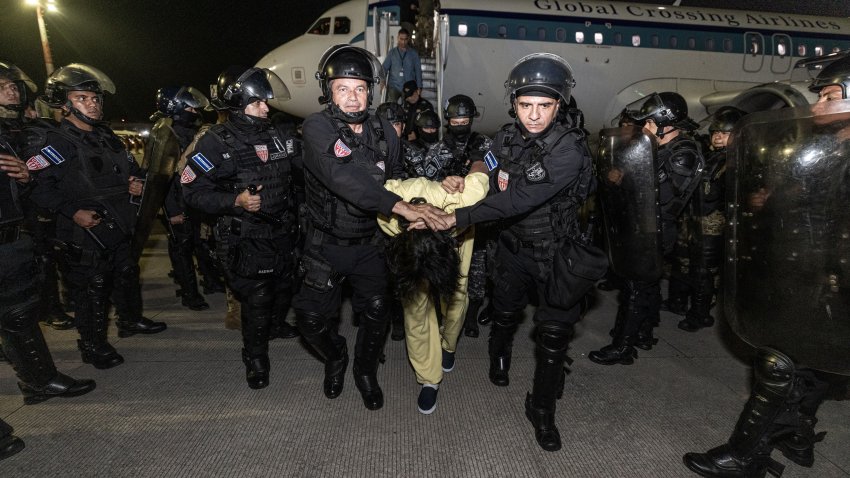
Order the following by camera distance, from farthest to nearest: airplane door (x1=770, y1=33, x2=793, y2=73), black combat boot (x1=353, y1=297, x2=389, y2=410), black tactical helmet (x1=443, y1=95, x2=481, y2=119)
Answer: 1. airplane door (x1=770, y1=33, x2=793, y2=73)
2. black tactical helmet (x1=443, y1=95, x2=481, y2=119)
3. black combat boot (x1=353, y1=297, x2=389, y2=410)

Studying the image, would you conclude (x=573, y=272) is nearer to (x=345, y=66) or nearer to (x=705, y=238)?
(x=345, y=66)

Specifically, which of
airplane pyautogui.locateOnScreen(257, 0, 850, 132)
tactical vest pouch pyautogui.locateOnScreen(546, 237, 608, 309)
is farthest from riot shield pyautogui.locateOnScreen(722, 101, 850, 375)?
airplane pyautogui.locateOnScreen(257, 0, 850, 132)

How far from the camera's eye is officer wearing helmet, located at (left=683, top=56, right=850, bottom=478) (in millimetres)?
1627

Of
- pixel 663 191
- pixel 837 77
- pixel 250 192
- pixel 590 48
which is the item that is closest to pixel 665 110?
pixel 663 191

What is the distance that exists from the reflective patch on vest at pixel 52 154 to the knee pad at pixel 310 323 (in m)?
2.05

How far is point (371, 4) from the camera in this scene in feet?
29.0

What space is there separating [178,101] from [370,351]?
139 inches

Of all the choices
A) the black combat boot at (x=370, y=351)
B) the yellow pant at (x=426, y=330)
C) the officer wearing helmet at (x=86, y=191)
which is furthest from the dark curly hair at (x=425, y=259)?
the officer wearing helmet at (x=86, y=191)

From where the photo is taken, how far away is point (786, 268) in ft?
5.78

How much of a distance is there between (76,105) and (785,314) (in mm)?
4370

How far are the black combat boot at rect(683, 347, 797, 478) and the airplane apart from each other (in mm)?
6787

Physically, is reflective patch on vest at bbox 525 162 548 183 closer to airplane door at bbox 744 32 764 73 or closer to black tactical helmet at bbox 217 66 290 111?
black tactical helmet at bbox 217 66 290 111

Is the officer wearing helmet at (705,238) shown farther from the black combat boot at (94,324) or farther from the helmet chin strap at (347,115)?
the black combat boot at (94,324)

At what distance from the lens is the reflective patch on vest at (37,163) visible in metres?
2.91
